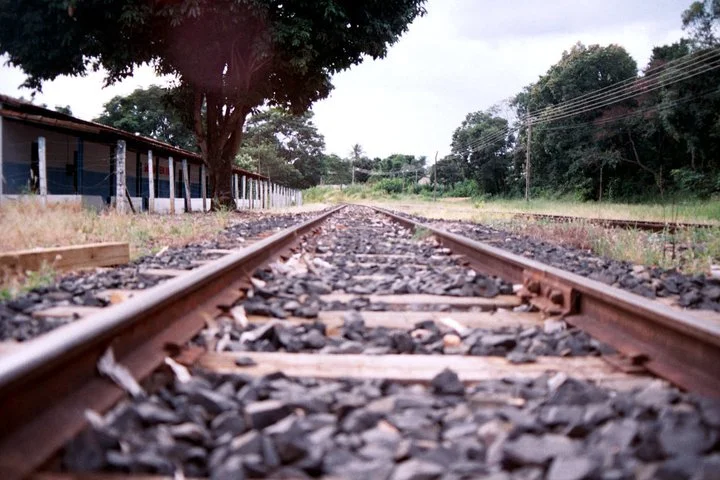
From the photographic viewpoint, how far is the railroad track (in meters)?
1.30

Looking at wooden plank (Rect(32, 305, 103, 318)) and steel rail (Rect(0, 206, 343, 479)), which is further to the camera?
wooden plank (Rect(32, 305, 103, 318))

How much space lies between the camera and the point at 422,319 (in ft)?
9.16

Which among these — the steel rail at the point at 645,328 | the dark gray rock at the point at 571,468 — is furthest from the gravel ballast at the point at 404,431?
the steel rail at the point at 645,328

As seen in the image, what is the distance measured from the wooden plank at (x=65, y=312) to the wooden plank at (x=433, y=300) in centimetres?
125

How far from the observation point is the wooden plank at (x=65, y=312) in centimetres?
260

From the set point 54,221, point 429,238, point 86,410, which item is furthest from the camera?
point 429,238

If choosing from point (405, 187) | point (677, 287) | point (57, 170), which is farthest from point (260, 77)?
point (405, 187)

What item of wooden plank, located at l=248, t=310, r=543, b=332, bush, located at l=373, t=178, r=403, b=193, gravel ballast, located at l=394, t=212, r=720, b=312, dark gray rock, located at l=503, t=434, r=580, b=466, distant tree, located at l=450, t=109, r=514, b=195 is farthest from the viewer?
bush, located at l=373, t=178, r=403, b=193

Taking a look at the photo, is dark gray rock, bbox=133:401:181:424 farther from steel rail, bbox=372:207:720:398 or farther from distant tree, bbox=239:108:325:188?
distant tree, bbox=239:108:325:188

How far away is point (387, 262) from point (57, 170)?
1698cm

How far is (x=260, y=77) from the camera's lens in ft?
58.4

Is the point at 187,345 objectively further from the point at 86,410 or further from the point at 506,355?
the point at 506,355

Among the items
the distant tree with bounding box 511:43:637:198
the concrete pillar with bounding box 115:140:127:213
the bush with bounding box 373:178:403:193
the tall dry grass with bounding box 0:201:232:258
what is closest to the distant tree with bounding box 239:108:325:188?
the bush with bounding box 373:178:403:193

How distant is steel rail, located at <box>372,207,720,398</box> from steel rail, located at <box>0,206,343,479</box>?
177 cm
